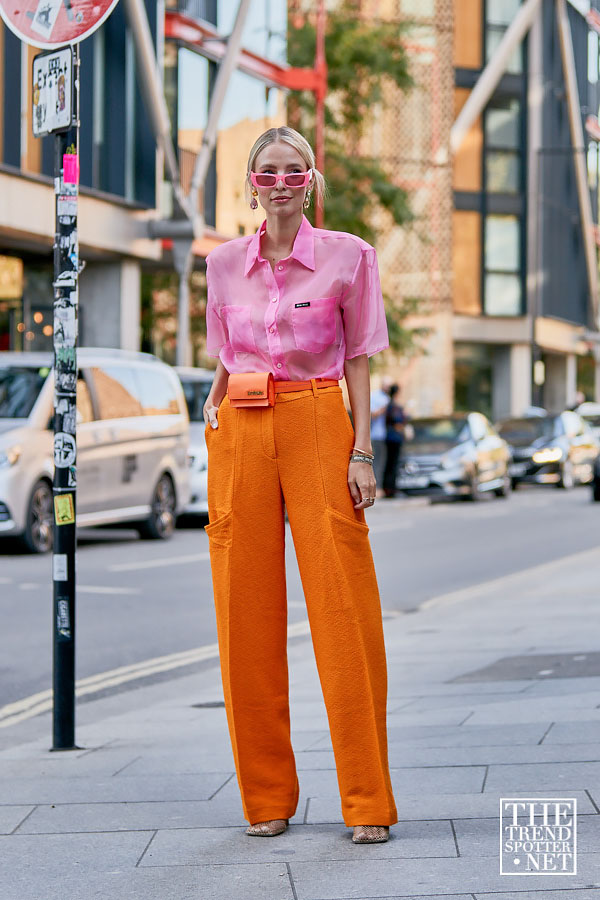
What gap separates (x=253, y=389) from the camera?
4.43 m

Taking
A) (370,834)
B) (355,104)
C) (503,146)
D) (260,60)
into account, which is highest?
(503,146)

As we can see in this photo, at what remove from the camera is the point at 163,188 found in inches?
1217

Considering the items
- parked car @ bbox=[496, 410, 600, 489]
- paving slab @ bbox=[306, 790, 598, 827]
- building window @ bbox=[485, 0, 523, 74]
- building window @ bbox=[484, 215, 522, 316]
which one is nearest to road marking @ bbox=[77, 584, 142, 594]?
paving slab @ bbox=[306, 790, 598, 827]

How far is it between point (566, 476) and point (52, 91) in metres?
25.9

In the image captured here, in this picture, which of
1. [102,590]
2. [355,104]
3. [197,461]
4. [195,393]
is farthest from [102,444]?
[355,104]

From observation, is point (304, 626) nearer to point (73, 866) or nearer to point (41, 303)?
point (73, 866)

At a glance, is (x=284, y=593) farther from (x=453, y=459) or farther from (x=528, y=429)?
(x=528, y=429)

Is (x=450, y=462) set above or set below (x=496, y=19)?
below

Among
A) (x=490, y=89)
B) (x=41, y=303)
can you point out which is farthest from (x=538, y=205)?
(x=41, y=303)

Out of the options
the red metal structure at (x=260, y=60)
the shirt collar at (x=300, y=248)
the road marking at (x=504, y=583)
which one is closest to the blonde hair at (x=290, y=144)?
the shirt collar at (x=300, y=248)

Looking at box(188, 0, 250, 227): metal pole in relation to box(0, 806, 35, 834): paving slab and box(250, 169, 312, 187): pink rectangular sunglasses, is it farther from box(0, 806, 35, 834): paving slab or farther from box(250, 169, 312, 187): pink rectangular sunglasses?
box(250, 169, 312, 187): pink rectangular sunglasses

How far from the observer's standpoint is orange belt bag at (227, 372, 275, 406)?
4.42 m

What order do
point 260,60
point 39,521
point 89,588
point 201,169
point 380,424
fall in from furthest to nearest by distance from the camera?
point 260,60 < point 201,169 < point 380,424 < point 39,521 < point 89,588

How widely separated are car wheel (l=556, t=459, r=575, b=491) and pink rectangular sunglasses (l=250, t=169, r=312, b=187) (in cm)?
2695
